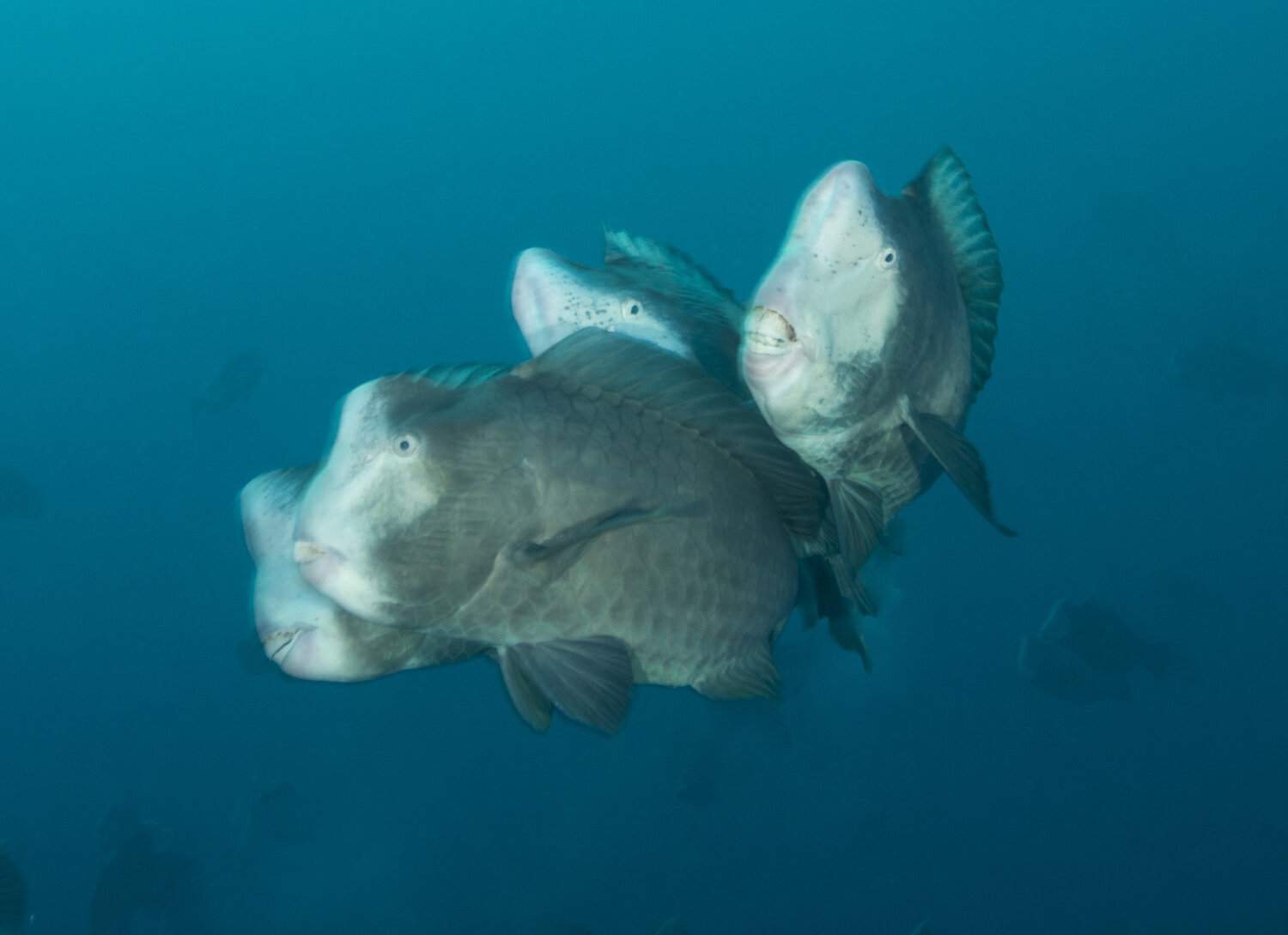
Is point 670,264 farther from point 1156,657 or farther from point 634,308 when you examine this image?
point 1156,657

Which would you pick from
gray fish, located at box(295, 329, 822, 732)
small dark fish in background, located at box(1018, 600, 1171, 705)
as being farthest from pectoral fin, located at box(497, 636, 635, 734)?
small dark fish in background, located at box(1018, 600, 1171, 705)

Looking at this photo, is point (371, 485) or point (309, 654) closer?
point (371, 485)

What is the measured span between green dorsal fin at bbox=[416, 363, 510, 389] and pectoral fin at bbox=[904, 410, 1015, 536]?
0.96 metres

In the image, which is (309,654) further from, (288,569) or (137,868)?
(137,868)

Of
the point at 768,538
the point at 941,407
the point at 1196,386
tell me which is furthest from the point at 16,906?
the point at 1196,386

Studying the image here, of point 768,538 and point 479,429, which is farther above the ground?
point 479,429

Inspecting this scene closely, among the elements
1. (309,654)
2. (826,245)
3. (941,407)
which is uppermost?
(826,245)

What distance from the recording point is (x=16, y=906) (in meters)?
4.05

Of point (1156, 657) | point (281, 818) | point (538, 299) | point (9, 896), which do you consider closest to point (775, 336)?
point (538, 299)

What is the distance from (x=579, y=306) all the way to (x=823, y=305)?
2.19ft

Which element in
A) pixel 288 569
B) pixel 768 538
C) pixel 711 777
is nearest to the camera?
pixel 288 569

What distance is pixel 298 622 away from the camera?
1.66m

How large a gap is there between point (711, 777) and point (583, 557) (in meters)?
8.41

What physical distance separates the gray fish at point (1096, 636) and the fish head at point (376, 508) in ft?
31.8
